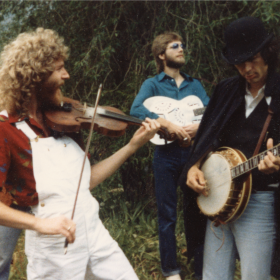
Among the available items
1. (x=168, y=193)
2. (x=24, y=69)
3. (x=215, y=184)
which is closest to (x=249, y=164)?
(x=215, y=184)

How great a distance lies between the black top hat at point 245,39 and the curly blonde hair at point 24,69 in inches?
36.4

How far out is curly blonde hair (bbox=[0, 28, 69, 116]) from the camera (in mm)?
1774

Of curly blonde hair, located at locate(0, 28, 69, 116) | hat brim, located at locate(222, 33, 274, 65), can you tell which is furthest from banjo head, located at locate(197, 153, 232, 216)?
curly blonde hair, located at locate(0, 28, 69, 116)

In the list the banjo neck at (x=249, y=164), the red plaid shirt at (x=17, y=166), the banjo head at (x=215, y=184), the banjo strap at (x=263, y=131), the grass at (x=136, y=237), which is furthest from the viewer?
the grass at (x=136, y=237)

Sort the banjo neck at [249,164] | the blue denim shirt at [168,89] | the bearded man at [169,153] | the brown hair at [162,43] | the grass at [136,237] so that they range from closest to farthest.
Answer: the banjo neck at [249,164] → the bearded man at [169,153] → the blue denim shirt at [168,89] → the grass at [136,237] → the brown hair at [162,43]

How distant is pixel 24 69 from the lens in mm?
1777

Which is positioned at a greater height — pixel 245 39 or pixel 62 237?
pixel 245 39

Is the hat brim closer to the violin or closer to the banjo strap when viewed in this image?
the banjo strap

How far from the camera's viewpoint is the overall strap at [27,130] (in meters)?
1.68

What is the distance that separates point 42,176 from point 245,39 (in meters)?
1.25

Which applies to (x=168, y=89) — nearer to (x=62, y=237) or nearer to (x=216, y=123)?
(x=216, y=123)

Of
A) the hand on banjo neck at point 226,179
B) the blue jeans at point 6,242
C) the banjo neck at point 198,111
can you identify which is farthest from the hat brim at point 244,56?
the blue jeans at point 6,242

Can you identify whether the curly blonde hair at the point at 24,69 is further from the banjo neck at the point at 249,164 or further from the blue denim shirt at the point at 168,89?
the blue denim shirt at the point at 168,89

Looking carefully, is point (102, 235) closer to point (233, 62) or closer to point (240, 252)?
point (240, 252)
